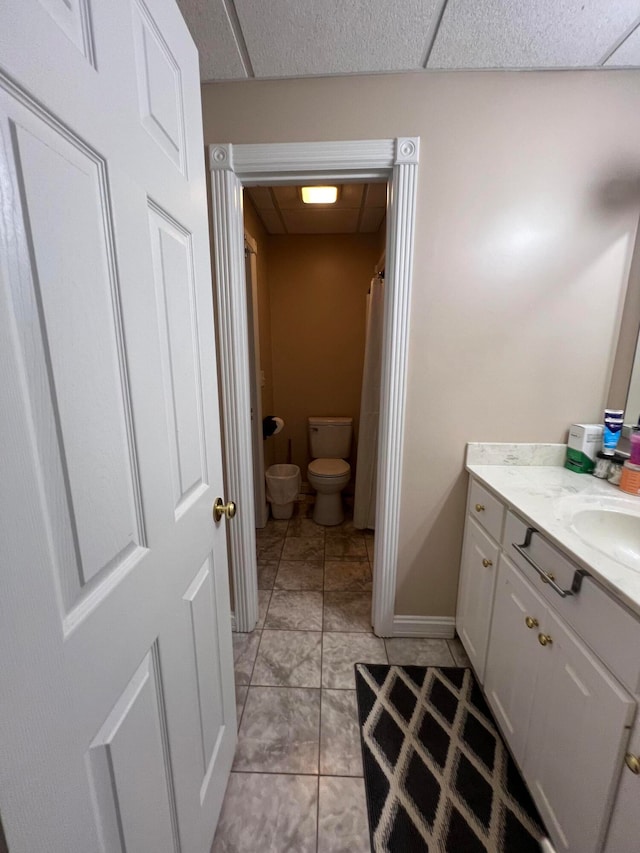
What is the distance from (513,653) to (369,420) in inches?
66.6

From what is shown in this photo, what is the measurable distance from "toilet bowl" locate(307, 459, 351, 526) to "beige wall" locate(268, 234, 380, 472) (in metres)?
0.61

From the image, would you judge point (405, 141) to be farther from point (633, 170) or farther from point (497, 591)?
point (497, 591)

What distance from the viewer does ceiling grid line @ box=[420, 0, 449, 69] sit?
0.98m

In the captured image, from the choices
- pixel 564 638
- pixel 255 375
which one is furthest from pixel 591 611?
pixel 255 375

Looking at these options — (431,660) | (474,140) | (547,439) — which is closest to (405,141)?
(474,140)

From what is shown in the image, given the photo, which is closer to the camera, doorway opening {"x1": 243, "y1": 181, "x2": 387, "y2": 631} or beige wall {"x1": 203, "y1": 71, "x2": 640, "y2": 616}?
beige wall {"x1": 203, "y1": 71, "x2": 640, "y2": 616}

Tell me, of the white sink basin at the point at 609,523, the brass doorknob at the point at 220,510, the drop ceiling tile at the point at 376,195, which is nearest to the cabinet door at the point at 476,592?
the white sink basin at the point at 609,523

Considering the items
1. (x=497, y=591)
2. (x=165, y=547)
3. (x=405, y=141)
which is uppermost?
(x=405, y=141)

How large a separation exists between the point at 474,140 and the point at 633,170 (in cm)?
62

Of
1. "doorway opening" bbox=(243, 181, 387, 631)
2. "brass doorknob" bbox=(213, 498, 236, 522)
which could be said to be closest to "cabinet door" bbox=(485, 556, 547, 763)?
"doorway opening" bbox=(243, 181, 387, 631)

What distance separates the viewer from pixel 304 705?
50.8 inches

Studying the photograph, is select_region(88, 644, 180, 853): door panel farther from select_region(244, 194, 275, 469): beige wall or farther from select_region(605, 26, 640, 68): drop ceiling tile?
select_region(244, 194, 275, 469): beige wall

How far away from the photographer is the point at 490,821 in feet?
3.16

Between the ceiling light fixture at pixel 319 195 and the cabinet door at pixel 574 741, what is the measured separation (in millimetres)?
2410
